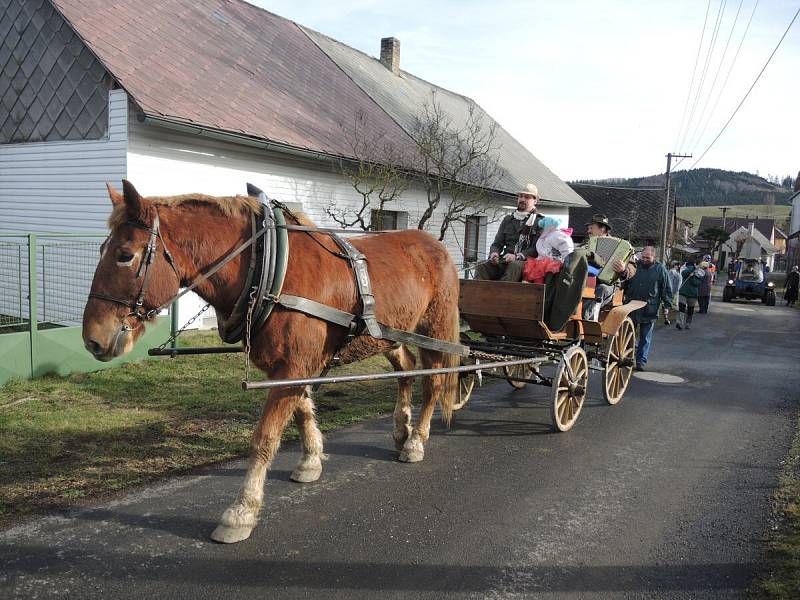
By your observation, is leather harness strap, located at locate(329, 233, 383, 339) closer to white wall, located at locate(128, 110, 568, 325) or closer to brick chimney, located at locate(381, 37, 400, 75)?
white wall, located at locate(128, 110, 568, 325)

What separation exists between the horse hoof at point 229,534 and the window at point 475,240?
658 inches

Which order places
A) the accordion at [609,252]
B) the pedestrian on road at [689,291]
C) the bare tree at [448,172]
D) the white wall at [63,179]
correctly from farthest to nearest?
the pedestrian on road at [689,291] < the bare tree at [448,172] < the white wall at [63,179] < the accordion at [609,252]

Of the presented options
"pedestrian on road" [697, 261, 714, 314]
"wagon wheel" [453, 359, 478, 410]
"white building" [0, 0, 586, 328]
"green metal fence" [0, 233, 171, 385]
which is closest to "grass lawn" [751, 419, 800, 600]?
"wagon wheel" [453, 359, 478, 410]

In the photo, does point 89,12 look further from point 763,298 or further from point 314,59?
point 763,298

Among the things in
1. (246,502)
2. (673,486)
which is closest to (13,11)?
(246,502)

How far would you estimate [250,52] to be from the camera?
14.3 m

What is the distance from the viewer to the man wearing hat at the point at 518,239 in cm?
668

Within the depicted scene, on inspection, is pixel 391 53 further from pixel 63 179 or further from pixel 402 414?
pixel 402 414

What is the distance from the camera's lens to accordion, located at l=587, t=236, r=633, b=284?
7.33m

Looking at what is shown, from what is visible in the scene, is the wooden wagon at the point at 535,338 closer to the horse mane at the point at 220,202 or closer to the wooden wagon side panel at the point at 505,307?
the wooden wagon side panel at the point at 505,307

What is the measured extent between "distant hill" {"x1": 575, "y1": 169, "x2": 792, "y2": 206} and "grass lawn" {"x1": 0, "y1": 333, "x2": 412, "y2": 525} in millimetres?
174520

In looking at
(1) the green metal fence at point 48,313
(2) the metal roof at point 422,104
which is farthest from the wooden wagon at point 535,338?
(2) the metal roof at point 422,104

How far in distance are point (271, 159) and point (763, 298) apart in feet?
77.3

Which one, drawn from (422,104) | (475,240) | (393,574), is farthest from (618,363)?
(422,104)
